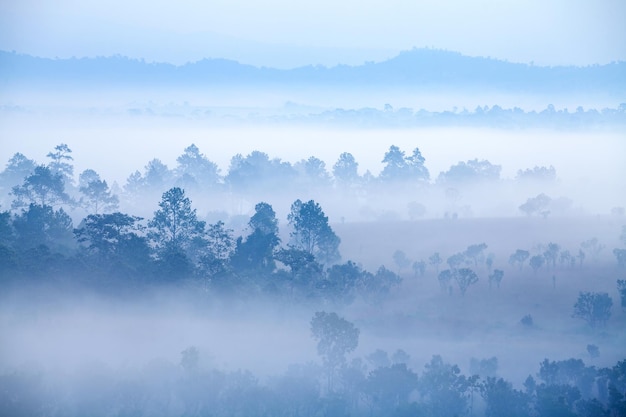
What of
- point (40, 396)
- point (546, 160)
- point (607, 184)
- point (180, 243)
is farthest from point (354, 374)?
point (546, 160)

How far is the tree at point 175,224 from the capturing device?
189 feet

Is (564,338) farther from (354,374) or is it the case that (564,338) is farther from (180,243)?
(180,243)

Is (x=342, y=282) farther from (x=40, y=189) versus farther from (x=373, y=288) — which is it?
(x=40, y=189)

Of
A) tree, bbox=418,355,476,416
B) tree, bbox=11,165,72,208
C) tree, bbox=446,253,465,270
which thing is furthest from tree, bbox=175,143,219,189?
tree, bbox=418,355,476,416

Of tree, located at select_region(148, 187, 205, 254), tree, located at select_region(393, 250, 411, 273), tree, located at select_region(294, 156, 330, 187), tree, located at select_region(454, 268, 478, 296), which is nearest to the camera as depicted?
tree, located at select_region(454, 268, 478, 296)

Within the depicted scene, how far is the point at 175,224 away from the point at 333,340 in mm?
20293

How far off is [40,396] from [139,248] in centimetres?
1531

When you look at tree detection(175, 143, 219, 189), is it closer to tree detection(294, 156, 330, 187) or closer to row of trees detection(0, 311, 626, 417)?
tree detection(294, 156, 330, 187)

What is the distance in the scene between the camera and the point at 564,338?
48594 millimetres

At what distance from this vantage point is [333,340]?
4303cm

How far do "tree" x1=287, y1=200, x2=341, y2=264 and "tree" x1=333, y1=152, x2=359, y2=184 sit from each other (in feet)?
181

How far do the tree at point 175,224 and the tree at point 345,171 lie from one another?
59.1 meters

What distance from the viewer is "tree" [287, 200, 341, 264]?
5925 centimetres

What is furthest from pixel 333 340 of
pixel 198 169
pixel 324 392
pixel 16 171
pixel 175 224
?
pixel 198 169
